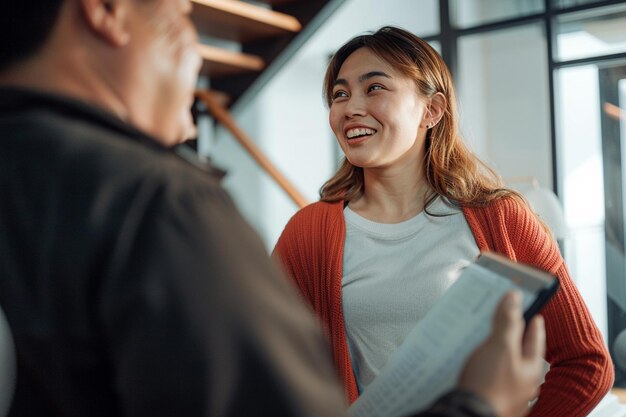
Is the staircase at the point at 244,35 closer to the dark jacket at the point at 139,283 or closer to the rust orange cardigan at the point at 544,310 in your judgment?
the rust orange cardigan at the point at 544,310

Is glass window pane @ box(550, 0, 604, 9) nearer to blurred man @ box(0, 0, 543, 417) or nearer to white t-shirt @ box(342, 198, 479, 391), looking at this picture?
white t-shirt @ box(342, 198, 479, 391)

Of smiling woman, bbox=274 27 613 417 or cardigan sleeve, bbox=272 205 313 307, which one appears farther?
cardigan sleeve, bbox=272 205 313 307

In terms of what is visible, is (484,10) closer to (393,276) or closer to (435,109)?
(435,109)

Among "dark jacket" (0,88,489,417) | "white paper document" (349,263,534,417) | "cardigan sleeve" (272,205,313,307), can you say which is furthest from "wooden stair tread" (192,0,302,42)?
"dark jacket" (0,88,489,417)

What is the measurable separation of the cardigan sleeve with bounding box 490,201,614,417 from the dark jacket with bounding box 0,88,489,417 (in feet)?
3.12

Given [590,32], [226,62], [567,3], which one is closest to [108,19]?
[226,62]

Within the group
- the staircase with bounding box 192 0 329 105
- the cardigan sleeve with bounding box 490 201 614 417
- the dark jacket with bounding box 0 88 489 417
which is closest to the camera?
the dark jacket with bounding box 0 88 489 417

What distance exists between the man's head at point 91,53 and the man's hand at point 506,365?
37 cm

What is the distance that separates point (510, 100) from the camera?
6.29 m

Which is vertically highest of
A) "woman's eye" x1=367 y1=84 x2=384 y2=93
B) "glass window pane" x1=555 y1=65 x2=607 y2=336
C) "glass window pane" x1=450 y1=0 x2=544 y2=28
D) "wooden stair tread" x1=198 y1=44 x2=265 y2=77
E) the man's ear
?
"glass window pane" x1=450 y1=0 x2=544 y2=28

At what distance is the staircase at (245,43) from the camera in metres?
3.74

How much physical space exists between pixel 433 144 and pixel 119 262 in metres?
1.31

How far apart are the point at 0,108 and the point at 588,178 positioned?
16.6 ft

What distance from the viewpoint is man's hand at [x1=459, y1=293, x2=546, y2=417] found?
63cm
